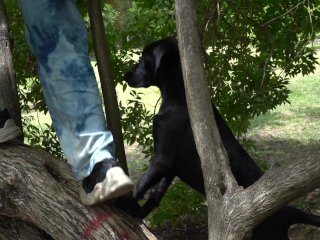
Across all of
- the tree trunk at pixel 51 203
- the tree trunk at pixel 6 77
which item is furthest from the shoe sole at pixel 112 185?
the tree trunk at pixel 6 77

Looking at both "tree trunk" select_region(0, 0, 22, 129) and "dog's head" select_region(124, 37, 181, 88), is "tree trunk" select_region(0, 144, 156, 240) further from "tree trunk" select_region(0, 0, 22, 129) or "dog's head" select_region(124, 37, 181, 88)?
"dog's head" select_region(124, 37, 181, 88)

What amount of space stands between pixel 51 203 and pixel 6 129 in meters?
0.44

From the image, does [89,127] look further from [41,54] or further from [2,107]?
[2,107]

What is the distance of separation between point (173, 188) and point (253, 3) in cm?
162

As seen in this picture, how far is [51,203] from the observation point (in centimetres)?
268

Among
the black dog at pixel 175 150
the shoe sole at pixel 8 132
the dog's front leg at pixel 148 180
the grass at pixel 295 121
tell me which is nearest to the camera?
the shoe sole at pixel 8 132

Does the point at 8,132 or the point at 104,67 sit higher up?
the point at 104,67

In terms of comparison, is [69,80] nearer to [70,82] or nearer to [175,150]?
[70,82]

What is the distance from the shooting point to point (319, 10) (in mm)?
4836

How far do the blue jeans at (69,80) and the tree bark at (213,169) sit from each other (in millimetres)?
414

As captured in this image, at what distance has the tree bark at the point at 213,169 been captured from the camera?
2.34 meters

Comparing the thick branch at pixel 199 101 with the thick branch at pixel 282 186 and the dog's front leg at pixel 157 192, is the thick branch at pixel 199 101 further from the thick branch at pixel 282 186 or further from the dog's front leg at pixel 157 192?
the dog's front leg at pixel 157 192

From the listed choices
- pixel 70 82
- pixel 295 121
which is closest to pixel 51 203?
pixel 70 82

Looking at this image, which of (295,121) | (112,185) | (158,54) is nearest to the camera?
(112,185)
